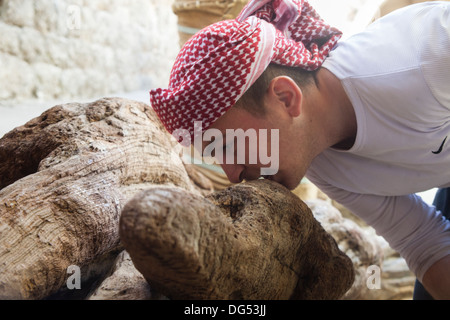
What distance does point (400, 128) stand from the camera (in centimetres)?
121

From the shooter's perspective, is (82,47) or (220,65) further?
(82,47)

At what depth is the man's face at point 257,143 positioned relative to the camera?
3.72ft

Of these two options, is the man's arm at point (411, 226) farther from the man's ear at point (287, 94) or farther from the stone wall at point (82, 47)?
the stone wall at point (82, 47)

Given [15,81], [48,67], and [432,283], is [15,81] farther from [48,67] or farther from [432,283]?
[432,283]

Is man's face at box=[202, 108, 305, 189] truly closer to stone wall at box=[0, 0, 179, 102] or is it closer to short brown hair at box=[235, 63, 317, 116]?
short brown hair at box=[235, 63, 317, 116]

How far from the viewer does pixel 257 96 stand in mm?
1144

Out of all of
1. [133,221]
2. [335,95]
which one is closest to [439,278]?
[335,95]

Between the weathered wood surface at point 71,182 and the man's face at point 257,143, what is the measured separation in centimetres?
29

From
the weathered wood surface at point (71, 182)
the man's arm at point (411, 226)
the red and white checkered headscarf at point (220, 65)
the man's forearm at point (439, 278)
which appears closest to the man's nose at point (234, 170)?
the red and white checkered headscarf at point (220, 65)

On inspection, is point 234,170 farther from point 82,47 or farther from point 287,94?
point 82,47

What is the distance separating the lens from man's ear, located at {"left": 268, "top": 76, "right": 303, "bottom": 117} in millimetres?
1130

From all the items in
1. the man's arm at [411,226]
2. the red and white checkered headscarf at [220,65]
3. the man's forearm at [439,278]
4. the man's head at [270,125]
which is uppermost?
the red and white checkered headscarf at [220,65]

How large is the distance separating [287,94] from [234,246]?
474 mm

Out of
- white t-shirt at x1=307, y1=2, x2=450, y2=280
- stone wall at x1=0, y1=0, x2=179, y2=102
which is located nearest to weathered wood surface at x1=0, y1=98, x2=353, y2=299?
white t-shirt at x1=307, y1=2, x2=450, y2=280
